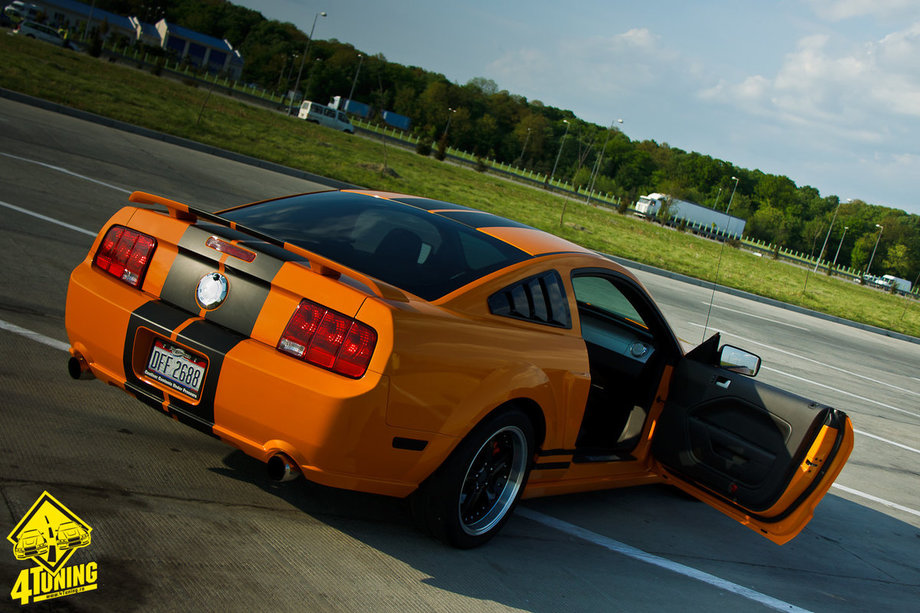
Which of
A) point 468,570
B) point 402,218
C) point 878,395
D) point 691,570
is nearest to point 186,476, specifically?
point 468,570

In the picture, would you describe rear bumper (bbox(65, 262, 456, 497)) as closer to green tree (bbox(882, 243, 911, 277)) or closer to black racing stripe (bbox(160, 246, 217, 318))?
black racing stripe (bbox(160, 246, 217, 318))

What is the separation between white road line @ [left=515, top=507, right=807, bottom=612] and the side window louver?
113 centimetres

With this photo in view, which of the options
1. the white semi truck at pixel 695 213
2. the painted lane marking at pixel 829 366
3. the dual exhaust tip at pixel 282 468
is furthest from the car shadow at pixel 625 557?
the white semi truck at pixel 695 213

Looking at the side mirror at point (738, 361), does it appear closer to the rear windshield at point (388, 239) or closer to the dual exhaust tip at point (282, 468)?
the rear windshield at point (388, 239)

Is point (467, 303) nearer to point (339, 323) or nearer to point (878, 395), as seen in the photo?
point (339, 323)

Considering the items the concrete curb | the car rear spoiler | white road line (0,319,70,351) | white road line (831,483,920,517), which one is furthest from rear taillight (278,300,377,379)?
the concrete curb

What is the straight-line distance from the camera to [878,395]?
39.8 feet

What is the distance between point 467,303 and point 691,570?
2037mm

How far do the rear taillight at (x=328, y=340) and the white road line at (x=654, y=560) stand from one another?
5.73 ft

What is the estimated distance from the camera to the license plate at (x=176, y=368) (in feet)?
9.95

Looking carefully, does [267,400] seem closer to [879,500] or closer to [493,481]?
[493,481]

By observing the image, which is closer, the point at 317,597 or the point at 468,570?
the point at 317,597

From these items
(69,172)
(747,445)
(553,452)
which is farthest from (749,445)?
(69,172)

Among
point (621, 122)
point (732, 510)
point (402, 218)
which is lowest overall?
point (732, 510)
